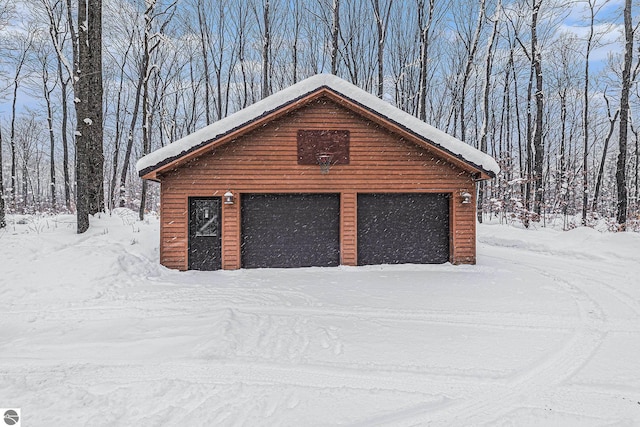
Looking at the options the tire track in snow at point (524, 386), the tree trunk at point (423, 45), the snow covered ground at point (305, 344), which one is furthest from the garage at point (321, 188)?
the tree trunk at point (423, 45)

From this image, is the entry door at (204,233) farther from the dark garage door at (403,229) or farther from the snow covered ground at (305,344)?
the dark garage door at (403,229)

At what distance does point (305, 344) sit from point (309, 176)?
6093mm

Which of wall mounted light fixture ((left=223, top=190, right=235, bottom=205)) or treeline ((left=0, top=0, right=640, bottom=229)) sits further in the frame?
treeline ((left=0, top=0, right=640, bottom=229))

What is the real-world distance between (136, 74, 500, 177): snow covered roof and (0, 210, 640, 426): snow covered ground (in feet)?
9.39

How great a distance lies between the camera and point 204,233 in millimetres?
9852

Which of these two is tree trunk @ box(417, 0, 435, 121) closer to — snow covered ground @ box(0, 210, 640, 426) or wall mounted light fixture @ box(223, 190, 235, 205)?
snow covered ground @ box(0, 210, 640, 426)

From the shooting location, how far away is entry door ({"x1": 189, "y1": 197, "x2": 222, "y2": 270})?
32.1ft

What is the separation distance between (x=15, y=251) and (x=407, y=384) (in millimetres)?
8632

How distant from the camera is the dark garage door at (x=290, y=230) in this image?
10.1m

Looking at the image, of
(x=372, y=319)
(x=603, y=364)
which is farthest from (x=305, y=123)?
(x=603, y=364)

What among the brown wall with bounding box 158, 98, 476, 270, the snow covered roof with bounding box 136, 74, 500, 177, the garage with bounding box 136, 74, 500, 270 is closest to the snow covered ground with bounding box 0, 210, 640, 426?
the garage with bounding box 136, 74, 500, 270

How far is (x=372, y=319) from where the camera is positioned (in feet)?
18.1

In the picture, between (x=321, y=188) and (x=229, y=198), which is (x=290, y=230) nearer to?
(x=321, y=188)

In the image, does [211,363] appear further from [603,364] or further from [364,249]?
[364,249]
